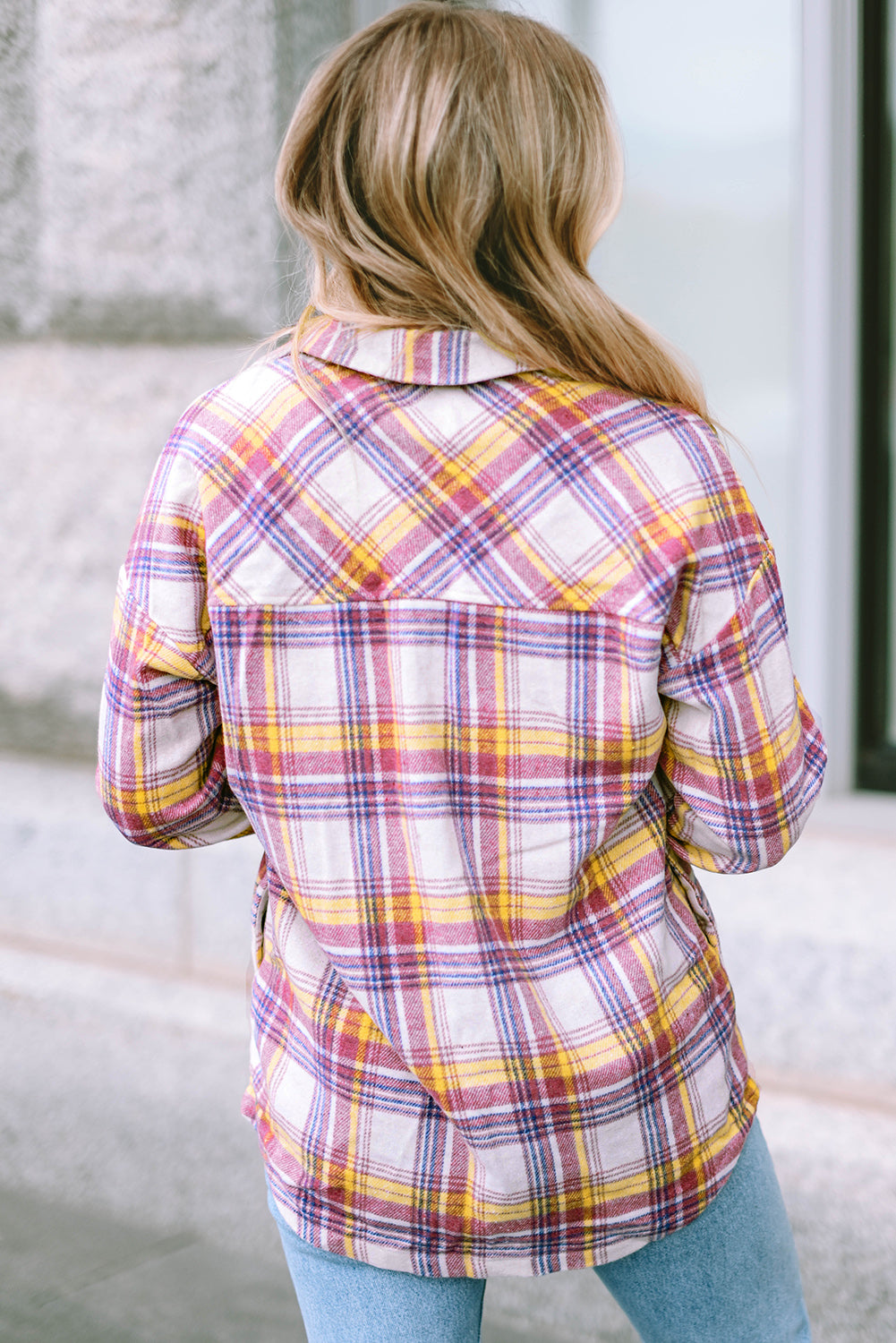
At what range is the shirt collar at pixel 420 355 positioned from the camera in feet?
3.56

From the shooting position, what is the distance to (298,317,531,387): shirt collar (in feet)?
3.56

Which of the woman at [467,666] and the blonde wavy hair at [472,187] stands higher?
the blonde wavy hair at [472,187]

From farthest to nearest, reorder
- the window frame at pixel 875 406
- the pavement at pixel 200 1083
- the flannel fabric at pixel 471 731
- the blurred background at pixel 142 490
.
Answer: the window frame at pixel 875 406, the blurred background at pixel 142 490, the pavement at pixel 200 1083, the flannel fabric at pixel 471 731

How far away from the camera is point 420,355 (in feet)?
3.58

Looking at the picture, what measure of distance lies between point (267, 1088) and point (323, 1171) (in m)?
0.10

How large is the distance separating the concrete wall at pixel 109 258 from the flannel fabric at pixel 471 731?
6.86 ft

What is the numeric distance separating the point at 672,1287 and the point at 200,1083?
209 cm

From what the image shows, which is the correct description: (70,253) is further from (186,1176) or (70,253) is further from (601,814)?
(601,814)

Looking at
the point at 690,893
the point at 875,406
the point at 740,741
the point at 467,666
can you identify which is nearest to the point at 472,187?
the point at 467,666

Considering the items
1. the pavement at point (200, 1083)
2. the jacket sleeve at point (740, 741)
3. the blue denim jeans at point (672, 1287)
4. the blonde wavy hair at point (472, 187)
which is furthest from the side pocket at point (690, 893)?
the pavement at point (200, 1083)

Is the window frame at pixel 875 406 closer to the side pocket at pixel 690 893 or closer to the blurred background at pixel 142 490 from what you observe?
the blurred background at pixel 142 490

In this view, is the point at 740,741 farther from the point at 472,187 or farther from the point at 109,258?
the point at 109,258

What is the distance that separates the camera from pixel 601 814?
1.09 meters

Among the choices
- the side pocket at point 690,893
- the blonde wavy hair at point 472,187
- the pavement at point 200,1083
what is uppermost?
the blonde wavy hair at point 472,187
